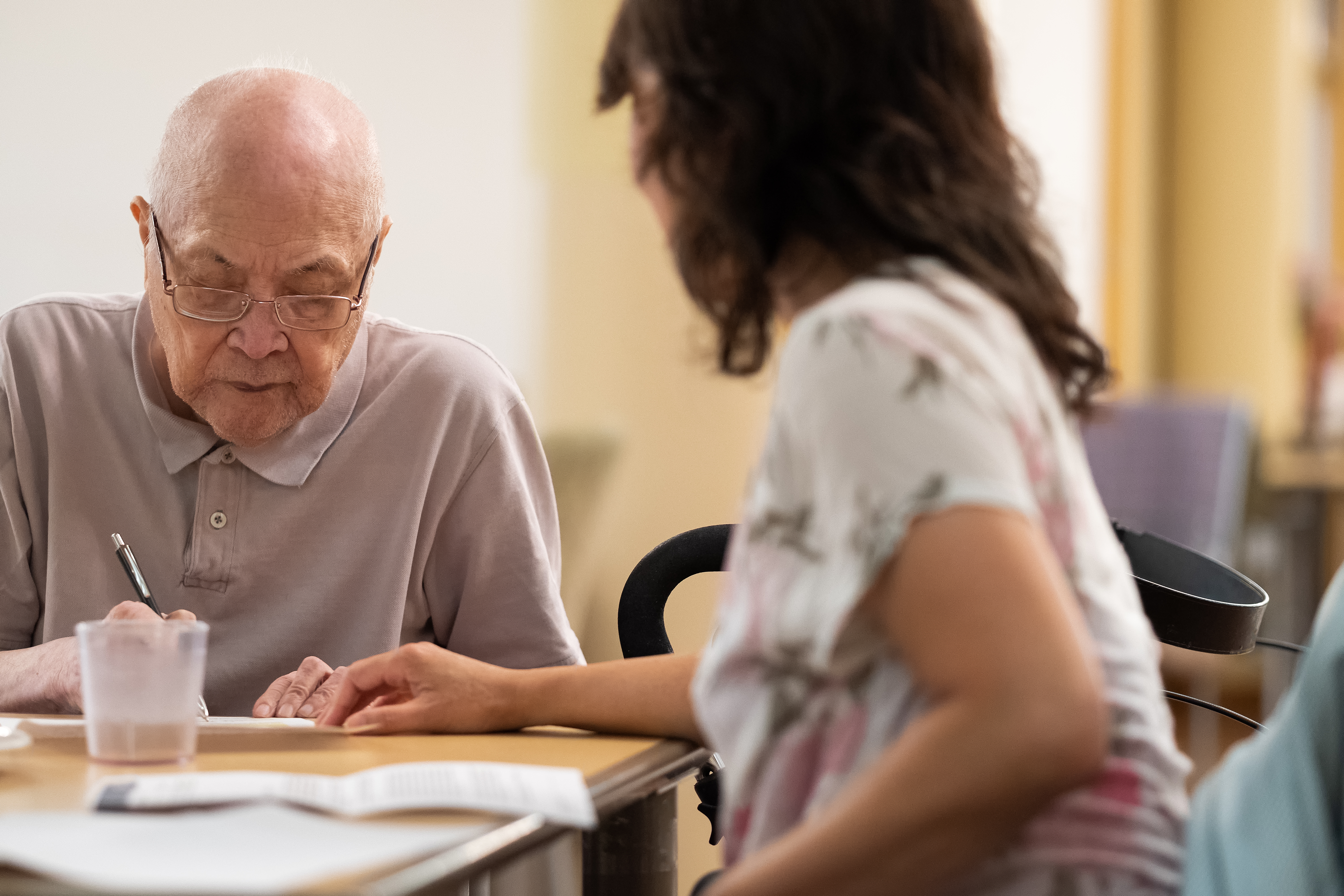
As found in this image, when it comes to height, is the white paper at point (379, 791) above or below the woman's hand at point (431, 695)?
above

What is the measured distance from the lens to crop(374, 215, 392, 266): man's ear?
1435 mm

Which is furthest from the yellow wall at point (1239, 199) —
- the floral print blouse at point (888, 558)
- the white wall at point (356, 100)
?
the floral print blouse at point (888, 558)

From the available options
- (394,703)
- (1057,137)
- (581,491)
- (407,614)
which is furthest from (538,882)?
(1057,137)

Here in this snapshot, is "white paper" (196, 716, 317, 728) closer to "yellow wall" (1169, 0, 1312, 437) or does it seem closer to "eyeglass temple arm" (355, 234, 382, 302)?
"eyeglass temple arm" (355, 234, 382, 302)

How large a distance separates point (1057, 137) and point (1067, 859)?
12.2 ft

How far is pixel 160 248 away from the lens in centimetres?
135

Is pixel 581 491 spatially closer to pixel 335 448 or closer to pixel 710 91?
Result: pixel 335 448

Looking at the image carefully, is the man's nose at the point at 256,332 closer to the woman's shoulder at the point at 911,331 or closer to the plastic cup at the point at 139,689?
the plastic cup at the point at 139,689

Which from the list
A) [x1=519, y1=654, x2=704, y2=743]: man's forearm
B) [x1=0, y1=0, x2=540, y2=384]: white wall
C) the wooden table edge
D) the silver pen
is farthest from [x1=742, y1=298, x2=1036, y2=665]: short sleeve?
[x1=0, y1=0, x2=540, y2=384]: white wall

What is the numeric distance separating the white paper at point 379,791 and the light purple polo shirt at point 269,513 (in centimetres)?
57

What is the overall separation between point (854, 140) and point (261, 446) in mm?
849

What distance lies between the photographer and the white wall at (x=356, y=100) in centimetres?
160

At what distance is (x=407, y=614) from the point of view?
1.44m

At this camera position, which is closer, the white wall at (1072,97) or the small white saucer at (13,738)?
the small white saucer at (13,738)
